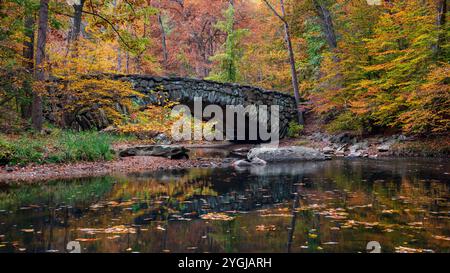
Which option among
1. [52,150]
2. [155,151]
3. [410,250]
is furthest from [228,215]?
[155,151]

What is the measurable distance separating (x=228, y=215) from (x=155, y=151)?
8.22 metres

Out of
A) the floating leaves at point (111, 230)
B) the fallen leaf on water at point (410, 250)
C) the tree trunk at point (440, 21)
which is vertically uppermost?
the tree trunk at point (440, 21)

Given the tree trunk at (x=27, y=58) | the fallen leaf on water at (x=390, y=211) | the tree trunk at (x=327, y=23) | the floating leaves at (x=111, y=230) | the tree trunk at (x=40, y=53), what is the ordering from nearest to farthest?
the floating leaves at (x=111, y=230), the fallen leaf on water at (x=390, y=211), the tree trunk at (x=40, y=53), the tree trunk at (x=27, y=58), the tree trunk at (x=327, y=23)

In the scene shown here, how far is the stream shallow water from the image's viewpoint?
11.9 ft

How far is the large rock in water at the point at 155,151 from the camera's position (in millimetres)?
12327

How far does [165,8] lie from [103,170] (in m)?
24.4

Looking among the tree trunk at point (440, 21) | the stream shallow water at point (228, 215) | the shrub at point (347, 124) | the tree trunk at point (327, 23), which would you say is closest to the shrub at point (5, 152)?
the stream shallow water at point (228, 215)

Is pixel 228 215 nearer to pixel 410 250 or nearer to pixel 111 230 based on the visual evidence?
pixel 111 230

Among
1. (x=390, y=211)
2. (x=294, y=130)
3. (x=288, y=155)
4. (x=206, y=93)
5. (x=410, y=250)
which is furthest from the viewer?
(x=294, y=130)

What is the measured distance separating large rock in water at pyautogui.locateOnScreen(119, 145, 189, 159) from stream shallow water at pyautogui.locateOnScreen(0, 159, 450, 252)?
3.99 meters

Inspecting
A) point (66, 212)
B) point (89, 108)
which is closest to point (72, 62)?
point (89, 108)

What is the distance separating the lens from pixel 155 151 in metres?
12.8

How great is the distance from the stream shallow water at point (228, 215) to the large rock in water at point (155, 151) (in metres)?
3.99

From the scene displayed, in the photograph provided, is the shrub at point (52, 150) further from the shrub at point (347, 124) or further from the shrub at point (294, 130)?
the shrub at point (294, 130)
